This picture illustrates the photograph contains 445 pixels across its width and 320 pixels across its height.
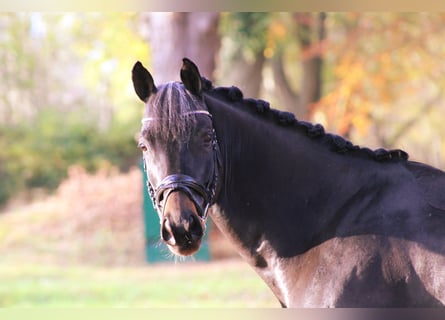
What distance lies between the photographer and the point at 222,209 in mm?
3396

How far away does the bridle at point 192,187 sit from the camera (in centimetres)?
302

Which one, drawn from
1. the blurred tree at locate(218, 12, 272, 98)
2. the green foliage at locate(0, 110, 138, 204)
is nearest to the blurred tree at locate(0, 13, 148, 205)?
the green foliage at locate(0, 110, 138, 204)

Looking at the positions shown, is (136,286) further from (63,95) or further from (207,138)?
(63,95)

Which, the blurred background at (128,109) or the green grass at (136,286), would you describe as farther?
the blurred background at (128,109)

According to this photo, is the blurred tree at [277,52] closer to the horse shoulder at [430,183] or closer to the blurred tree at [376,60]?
the blurred tree at [376,60]

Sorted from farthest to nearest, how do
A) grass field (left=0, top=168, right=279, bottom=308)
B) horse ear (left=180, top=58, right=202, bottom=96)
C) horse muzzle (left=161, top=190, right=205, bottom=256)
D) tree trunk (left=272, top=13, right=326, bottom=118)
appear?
tree trunk (left=272, top=13, right=326, bottom=118) < grass field (left=0, top=168, right=279, bottom=308) < horse ear (left=180, top=58, right=202, bottom=96) < horse muzzle (left=161, top=190, right=205, bottom=256)

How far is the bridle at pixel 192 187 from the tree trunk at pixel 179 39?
8.88m

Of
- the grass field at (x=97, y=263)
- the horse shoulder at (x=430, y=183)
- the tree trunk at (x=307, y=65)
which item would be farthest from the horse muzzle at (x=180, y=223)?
the tree trunk at (x=307, y=65)

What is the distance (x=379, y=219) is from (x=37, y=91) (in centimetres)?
1867

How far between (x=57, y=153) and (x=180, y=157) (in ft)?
47.3

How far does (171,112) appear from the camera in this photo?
3.09 meters

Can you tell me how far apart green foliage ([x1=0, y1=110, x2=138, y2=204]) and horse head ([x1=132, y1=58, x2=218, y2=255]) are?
13.5 m

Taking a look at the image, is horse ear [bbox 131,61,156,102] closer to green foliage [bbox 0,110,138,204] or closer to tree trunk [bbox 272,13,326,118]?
green foliage [bbox 0,110,138,204]

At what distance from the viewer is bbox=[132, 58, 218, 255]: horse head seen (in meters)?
3.00
